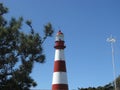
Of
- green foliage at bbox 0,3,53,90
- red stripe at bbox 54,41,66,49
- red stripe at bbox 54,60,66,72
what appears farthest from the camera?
red stripe at bbox 54,41,66,49

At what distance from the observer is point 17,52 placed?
28.2 m

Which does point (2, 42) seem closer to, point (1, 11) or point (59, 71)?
point (1, 11)

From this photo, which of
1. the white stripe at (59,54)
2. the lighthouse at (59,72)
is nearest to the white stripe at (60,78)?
the lighthouse at (59,72)

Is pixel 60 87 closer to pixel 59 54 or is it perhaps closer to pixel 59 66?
pixel 59 66

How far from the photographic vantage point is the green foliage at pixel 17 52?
27.5 m

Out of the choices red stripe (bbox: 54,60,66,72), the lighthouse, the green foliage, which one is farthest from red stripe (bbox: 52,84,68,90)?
the green foliage

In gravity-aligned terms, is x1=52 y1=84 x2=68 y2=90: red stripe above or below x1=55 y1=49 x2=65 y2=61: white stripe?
below

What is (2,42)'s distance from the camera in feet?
91.3

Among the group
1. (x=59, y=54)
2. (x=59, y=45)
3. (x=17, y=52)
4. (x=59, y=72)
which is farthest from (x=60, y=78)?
(x=17, y=52)

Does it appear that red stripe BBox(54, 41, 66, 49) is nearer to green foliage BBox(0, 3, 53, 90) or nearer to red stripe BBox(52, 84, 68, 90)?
red stripe BBox(52, 84, 68, 90)

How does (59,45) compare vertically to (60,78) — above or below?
above

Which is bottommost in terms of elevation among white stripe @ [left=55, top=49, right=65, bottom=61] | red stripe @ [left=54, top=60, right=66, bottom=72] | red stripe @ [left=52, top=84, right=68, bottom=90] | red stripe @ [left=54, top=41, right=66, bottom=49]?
red stripe @ [left=52, top=84, right=68, bottom=90]

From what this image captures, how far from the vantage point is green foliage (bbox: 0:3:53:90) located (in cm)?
2748

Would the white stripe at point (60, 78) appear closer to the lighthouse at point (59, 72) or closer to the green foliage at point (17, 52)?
the lighthouse at point (59, 72)
